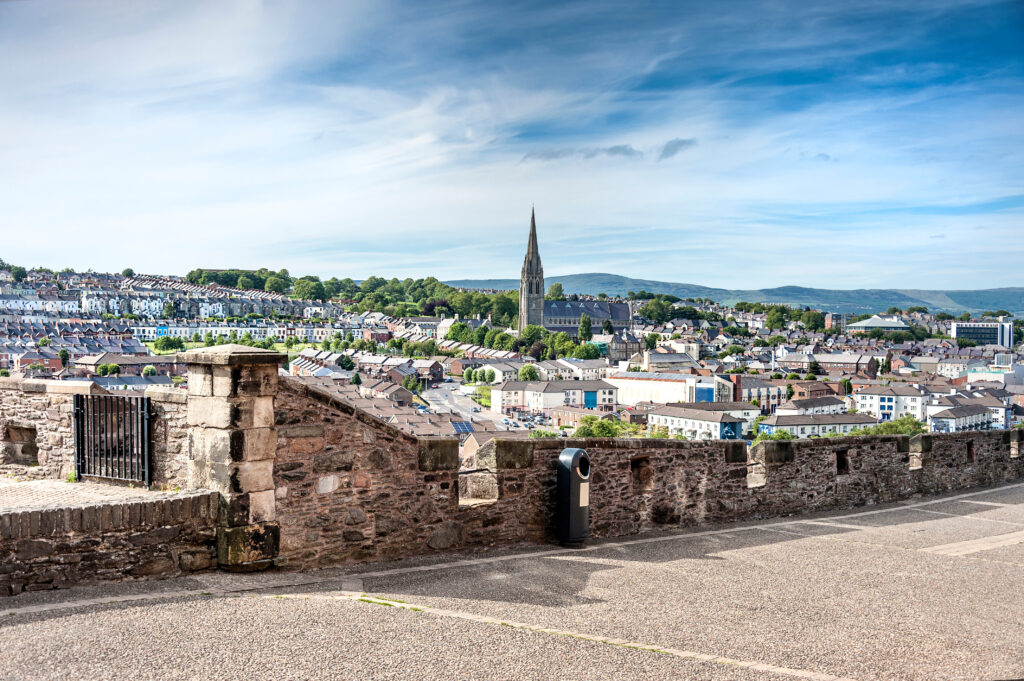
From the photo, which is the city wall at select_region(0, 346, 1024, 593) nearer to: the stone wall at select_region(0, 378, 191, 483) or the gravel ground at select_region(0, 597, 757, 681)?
the stone wall at select_region(0, 378, 191, 483)

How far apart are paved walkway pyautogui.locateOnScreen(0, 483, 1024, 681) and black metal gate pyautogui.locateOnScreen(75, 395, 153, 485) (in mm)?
1610

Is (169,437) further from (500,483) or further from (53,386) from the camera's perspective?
(500,483)

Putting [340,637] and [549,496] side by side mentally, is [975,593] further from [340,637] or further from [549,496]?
[340,637]

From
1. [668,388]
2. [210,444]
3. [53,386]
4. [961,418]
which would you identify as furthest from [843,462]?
[668,388]

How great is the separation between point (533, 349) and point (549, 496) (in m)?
181

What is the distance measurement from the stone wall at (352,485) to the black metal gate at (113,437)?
4.61 feet

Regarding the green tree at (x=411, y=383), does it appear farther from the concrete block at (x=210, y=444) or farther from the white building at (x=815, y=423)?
the concrete block at (x=210, y=444)

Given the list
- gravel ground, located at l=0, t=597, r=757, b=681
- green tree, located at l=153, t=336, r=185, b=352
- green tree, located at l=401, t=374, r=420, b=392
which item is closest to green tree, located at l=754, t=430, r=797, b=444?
gravel ground, located at l=0, t=597, r=757, b=681

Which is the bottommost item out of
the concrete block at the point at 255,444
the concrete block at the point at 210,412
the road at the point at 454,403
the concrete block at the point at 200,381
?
the road at the point at 454,403

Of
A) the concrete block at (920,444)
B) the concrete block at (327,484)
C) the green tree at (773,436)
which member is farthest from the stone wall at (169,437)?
the concrete block at (920,444)

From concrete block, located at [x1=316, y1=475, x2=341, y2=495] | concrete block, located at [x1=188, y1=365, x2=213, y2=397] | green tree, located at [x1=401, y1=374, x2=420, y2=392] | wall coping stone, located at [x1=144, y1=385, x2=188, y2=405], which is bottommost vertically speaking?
green tree, located at [x1=401, y1=374, x2=420, y2=392]

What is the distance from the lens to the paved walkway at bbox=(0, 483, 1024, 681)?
13.9 feet

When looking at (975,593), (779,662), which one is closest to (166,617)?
(779,662)

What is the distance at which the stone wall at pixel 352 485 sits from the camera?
6.00 metres
